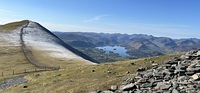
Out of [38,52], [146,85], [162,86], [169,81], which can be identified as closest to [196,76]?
[169,81]

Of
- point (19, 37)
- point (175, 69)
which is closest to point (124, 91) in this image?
point (175, 69)

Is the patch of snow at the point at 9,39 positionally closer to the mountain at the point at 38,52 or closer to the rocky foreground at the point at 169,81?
the mountain at the point at 38,52

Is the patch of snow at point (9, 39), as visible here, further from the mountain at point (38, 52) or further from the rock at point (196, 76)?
the rock at point (196, 76)

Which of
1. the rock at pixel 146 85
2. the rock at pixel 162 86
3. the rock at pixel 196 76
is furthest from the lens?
the rock at pixel 146 85

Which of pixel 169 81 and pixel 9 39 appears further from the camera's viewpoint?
pixel 9 39

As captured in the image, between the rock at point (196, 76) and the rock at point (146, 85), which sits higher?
the rock at point (196, 76)

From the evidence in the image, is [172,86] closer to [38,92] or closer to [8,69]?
[38,92]

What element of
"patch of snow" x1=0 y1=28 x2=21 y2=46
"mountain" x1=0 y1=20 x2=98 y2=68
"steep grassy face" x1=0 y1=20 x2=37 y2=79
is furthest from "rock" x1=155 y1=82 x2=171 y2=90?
"patch of snow" x1=0 y1=28 x2=21 y2=46

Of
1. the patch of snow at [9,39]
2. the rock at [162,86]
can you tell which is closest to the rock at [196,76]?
the rock at [162,86]

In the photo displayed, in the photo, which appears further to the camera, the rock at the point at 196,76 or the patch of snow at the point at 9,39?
the patch of snow at the point at 9,39

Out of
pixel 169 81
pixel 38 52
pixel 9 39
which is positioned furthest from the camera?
pixel 9 39

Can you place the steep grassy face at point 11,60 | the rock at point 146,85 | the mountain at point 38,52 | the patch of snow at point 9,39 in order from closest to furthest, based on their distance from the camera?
the rock at point 146,85
the steep grassy face at point 11,60
the mountain at point 38,52
the patch of snow at point 9,39

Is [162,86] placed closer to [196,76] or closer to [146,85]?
[146,85]

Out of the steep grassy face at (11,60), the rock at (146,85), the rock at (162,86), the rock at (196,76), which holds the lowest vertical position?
the steep grassy face at (11,60)
